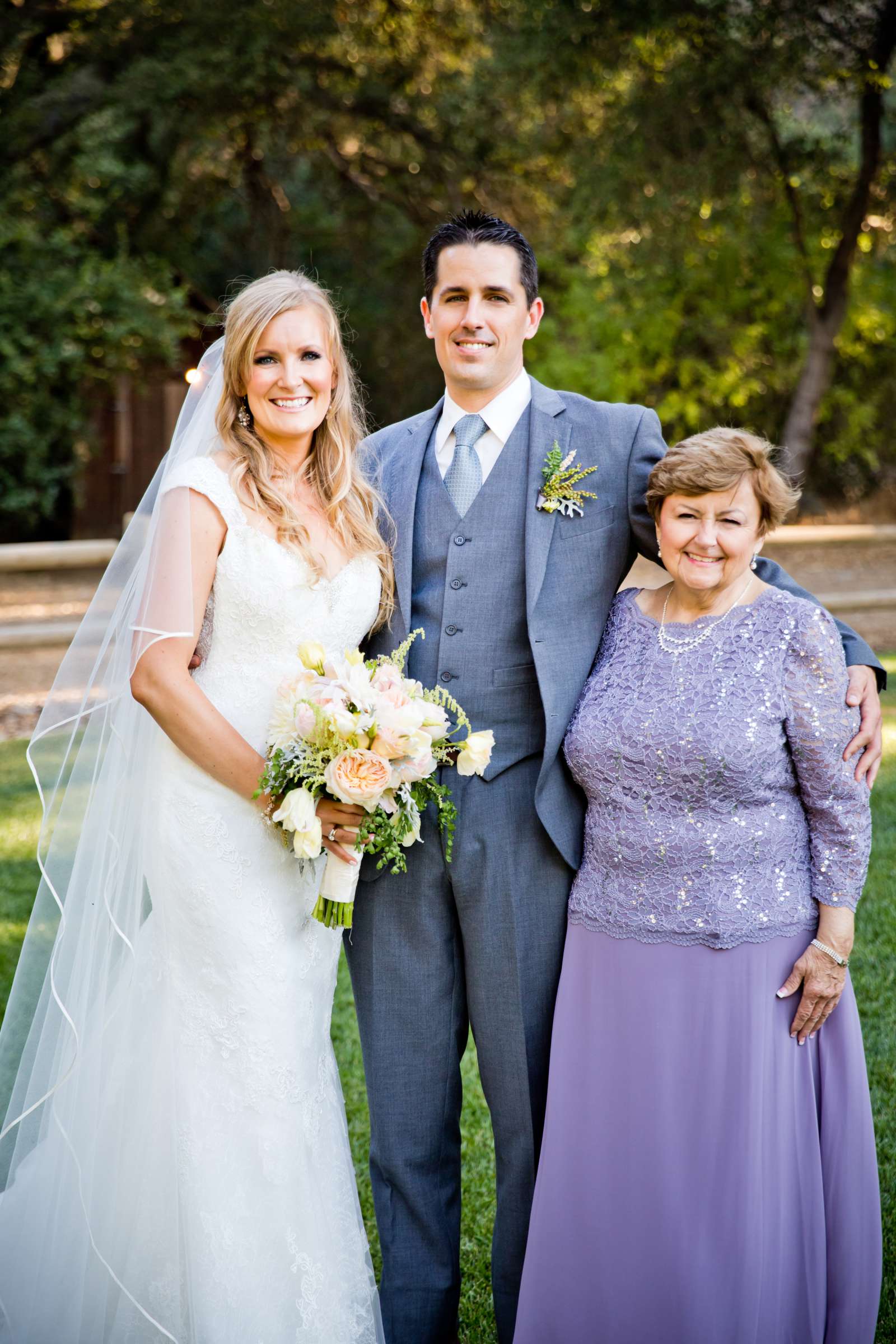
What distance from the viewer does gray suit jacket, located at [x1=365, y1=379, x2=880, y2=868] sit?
9.42 feet

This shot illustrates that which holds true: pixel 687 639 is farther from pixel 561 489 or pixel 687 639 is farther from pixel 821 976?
pixel 821 976

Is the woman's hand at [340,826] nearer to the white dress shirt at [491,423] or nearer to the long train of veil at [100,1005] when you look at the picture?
the long train of veil at [100,1005]

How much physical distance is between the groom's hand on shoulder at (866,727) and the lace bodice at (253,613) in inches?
45.4

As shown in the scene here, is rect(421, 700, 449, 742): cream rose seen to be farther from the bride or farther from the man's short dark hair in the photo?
the man's short dark hair

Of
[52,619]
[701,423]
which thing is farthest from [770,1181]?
[701,423]

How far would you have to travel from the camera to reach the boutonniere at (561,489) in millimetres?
2971

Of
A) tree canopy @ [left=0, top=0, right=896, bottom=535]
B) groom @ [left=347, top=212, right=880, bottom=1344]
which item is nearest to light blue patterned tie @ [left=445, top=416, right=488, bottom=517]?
groom @ [left=347, top=212, right=880, bottom=1344]

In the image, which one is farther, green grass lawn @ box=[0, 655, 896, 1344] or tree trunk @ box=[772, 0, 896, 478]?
tree trunk @ box=[772, 0, 896, 478]

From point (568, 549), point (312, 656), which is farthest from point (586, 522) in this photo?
point (312, 656)

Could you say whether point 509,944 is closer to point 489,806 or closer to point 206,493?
point 489,806

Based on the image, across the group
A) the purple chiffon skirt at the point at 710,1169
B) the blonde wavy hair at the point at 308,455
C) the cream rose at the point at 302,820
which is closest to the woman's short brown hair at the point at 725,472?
the blonde wavy hair at the point at 308,455

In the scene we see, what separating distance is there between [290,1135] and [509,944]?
25.7 inches

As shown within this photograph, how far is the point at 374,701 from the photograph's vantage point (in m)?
2.49

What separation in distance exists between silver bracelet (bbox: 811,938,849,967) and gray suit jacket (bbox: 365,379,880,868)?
57cm
